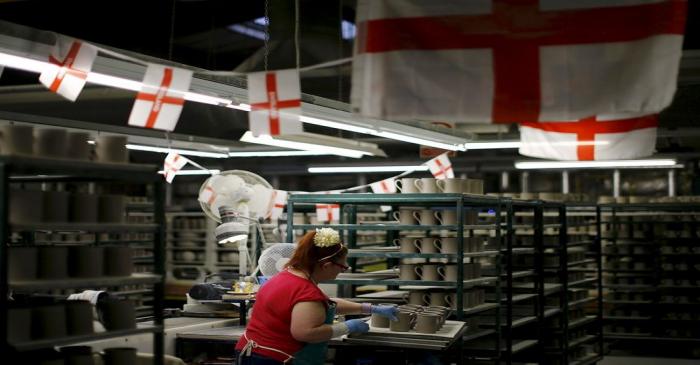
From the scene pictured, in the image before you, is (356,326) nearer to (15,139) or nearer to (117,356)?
(117,356)

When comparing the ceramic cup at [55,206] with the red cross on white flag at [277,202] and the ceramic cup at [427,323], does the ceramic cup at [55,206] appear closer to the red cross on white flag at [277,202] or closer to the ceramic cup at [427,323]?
the ceramic cup at [427,323]

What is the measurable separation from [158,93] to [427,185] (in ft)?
9.90

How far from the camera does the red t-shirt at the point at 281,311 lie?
190 inches

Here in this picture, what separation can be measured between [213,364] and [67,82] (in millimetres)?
2334

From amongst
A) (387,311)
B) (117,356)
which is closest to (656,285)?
(387,311)

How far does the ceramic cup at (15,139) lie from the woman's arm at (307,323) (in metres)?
1.73

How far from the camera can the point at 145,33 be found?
11039 mm

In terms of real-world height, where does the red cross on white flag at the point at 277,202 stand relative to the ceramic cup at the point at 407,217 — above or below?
above

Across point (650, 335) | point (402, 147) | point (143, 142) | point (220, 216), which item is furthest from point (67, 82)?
point (402, 147)

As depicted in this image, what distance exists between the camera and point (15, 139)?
3730mm

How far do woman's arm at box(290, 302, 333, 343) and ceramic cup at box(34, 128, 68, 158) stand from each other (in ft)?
5.30

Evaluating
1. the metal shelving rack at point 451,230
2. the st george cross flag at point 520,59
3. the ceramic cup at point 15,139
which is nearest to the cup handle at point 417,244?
the metal shelving rack at point 451,230

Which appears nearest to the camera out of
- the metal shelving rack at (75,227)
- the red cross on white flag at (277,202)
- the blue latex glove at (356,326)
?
A: the metal shelving rack at (75,227)

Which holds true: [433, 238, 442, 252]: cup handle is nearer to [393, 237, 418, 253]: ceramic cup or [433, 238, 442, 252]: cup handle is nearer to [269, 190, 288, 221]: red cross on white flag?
[393, 237, 418, 253]: ceramic cup
